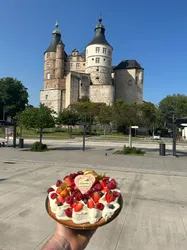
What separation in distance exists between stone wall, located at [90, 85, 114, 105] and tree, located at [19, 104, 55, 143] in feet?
195

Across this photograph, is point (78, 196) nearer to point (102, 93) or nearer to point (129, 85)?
point (102, 93)

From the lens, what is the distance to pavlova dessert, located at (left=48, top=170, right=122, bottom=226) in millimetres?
1802

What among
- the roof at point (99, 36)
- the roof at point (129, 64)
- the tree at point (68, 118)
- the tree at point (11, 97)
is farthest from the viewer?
the roof at point (129, 64)

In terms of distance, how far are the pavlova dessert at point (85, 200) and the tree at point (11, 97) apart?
70.1 meters

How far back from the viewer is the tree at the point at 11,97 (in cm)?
6975

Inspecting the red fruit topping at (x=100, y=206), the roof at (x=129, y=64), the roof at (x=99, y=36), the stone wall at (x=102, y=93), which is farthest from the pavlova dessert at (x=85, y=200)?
the roof at (x=129, y=64)

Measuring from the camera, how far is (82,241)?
1.82 meters

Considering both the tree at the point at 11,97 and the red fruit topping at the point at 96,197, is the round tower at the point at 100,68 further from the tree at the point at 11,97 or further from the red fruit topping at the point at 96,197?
the red fruit topping at the point at 96,197

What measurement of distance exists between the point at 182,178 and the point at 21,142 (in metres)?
15.8

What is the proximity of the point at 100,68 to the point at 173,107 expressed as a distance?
2885cm

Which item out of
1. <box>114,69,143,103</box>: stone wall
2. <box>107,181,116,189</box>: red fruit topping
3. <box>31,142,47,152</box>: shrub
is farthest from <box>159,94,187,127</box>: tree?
<box>107,181,116,189</box>: red fruit topping

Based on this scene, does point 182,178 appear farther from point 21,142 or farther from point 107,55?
point 107,55

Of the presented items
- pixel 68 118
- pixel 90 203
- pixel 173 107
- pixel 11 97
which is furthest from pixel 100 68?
pixel 90 203

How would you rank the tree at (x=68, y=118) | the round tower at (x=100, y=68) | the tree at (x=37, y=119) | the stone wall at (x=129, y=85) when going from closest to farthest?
the tree at (x=37, y=119) → the tree at (x=68, y=118) → the round tower at (x=100, y=68) → the stone wall at (x=129, y=85)
